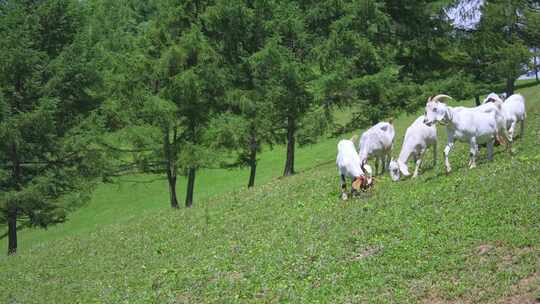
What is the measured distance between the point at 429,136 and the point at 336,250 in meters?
5.98

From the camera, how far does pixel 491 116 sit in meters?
16.7

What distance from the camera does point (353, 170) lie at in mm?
16797

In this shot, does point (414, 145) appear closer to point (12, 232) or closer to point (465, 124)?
point (465, 124)

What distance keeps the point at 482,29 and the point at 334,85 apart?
13.2 m

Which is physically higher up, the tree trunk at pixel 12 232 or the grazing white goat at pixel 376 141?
the grazing white goat at pixel 376 141

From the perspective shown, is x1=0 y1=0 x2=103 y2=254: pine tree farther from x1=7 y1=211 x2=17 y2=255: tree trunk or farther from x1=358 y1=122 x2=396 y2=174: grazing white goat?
x1=358 y1=122 x2=396 y2=174: grazing white goat

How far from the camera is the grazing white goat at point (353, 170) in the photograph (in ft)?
54.3

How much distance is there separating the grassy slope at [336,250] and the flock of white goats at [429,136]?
0.53 meters

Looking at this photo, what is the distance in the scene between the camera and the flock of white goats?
16.3m

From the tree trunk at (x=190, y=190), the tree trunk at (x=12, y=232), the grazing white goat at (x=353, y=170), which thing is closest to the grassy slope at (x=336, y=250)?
the grazing white goat at (x=353, y=170)

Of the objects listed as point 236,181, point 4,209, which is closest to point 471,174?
point 4,209

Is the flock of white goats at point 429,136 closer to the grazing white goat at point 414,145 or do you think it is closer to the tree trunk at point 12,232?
the grazing white goat at point 414,145

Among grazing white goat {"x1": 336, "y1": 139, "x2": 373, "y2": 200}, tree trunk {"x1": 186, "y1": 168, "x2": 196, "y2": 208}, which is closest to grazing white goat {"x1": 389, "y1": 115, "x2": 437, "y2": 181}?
grazing white goat {"x1": 336, "y1": 139, "x2": 373, "y2": 200}

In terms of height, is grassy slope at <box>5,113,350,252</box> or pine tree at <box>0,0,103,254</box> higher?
pine tree at <box>0,0,103,254</box>
